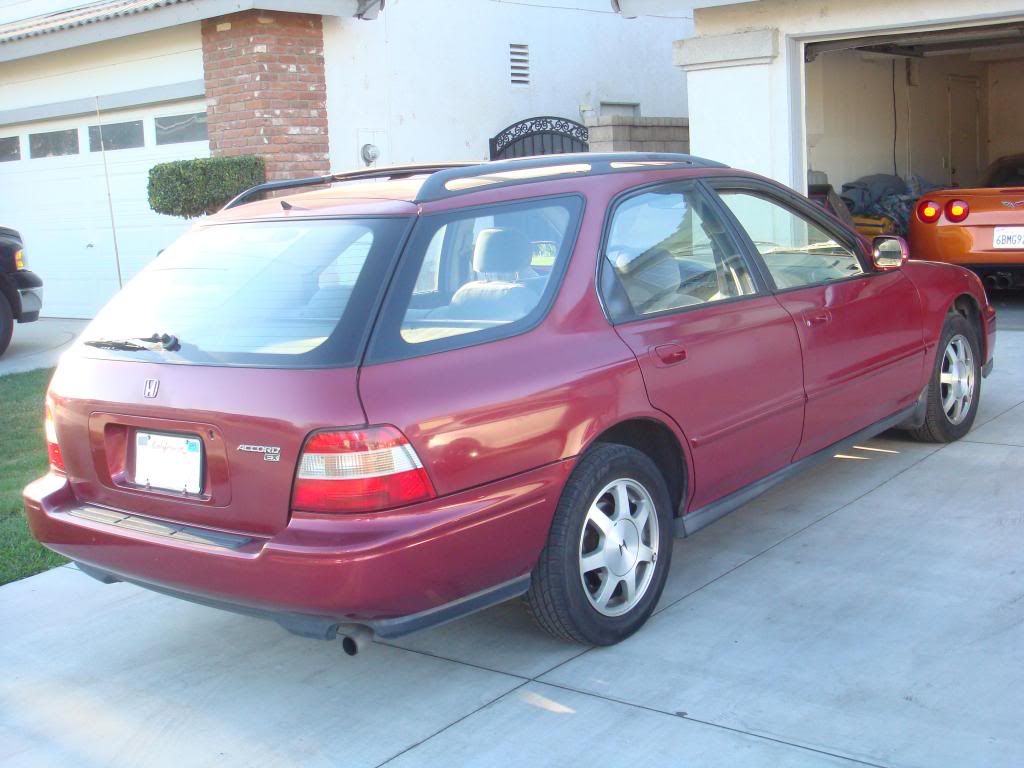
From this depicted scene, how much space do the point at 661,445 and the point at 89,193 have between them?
1141 cm

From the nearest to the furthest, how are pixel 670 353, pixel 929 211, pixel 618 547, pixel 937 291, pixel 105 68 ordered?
pixel 618 547
pixel 670 353
pixel 937 291
pixel 929 211
pixel 105 68

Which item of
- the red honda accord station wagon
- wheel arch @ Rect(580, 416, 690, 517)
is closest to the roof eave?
the red honda accord station wagon

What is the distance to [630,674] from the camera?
393cm

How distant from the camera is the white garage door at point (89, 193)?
1287 centimetres

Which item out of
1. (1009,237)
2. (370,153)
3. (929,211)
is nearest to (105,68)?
(370,153)

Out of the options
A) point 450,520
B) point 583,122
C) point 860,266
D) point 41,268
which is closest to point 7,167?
point 41,268

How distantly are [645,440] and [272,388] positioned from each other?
1487mm

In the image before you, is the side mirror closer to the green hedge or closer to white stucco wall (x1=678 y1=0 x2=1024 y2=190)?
white stucco wall (x1=678 y1=0 x2=1024 y2=190)

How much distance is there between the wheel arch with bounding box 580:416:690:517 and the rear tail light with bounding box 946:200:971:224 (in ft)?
22.9

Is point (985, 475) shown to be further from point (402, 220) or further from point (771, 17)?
point (771, 17)

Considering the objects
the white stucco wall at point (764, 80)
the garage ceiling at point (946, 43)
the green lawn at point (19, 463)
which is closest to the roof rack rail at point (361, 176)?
the green lawn at point (19, 463)

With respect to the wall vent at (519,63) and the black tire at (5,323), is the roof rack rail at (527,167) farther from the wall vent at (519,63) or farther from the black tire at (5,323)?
the wall vent at (519,63)

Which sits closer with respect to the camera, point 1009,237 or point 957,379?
point 957,379

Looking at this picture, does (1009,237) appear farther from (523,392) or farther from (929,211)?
(523,392)
